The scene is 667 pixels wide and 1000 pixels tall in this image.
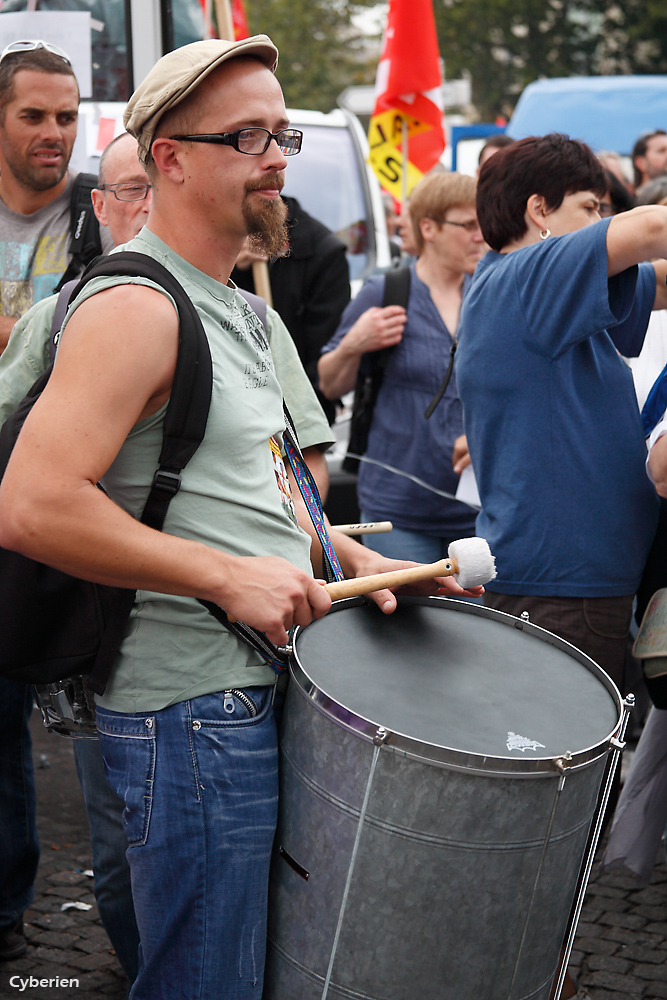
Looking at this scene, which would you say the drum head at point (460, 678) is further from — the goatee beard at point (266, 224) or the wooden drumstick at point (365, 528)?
the goatee beard at point (266, 224)

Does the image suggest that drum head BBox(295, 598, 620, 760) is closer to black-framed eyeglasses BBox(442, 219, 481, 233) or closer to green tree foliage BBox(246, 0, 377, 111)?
black-framed eyeglasses BBox(442, 219, 481, 233)

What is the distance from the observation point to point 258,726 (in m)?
1.83

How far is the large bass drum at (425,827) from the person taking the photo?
5.33 feet

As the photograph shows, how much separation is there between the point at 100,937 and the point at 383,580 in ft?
6.26

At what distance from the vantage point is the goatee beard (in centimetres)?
184

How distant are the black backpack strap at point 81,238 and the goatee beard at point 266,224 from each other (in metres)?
1.40

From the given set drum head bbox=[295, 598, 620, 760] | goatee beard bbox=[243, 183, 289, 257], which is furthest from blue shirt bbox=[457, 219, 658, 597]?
goatee beard bbox=[243, 183, 289, 257]

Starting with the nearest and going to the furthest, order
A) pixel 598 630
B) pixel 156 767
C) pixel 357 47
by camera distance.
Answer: pixel 156 767 < pixel 598 630 < pixel 357 47

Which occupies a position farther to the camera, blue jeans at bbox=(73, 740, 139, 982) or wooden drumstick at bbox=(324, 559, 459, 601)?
blue jeans at bbox=(73, 740, 139, 982)

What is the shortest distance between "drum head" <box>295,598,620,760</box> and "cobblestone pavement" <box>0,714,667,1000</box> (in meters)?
1.40

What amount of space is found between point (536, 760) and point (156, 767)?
0.62m

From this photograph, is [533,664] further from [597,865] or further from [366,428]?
[366,428]

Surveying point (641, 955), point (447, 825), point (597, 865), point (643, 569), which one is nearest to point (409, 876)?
point (447, 825)

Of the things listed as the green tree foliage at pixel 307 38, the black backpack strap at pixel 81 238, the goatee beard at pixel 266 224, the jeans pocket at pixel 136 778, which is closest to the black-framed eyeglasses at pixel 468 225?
the black backpack strap at pixel 81 238
